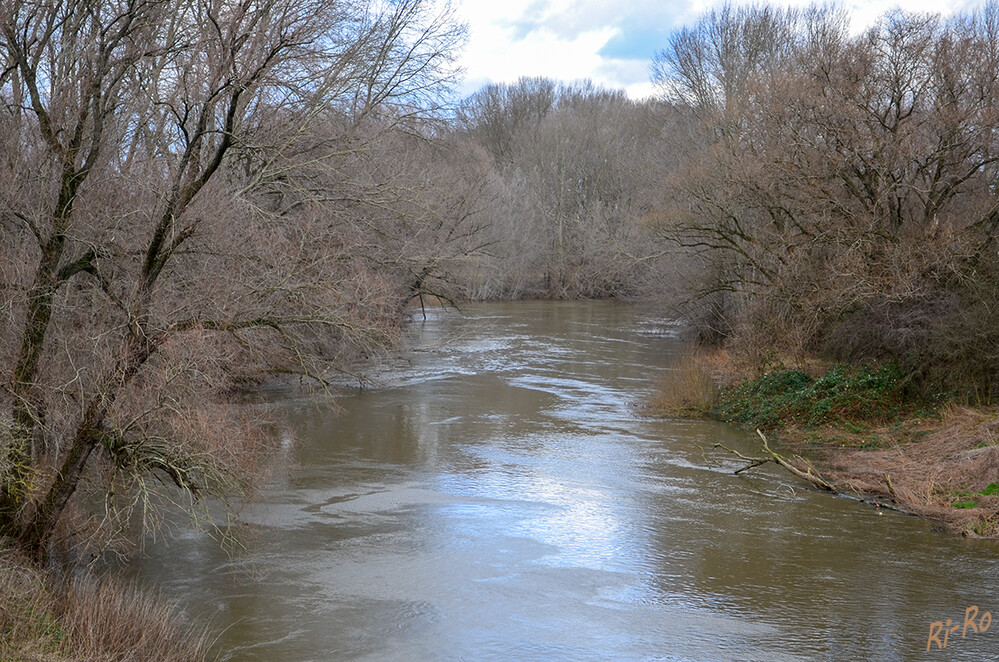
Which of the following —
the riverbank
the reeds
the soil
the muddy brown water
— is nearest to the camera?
the muddy brown water

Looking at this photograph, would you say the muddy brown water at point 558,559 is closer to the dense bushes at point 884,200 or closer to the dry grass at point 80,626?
the dry grass at point 80,626

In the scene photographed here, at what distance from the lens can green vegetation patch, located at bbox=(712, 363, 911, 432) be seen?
64.4 feet

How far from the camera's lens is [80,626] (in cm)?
802

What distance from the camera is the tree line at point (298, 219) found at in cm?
1071

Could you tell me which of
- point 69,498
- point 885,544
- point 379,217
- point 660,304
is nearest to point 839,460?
point 885,544

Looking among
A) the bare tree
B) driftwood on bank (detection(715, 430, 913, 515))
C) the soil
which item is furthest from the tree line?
driftwood on bank (detection(715, 430, 913, 515))

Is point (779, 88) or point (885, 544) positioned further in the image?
point (779, 88)

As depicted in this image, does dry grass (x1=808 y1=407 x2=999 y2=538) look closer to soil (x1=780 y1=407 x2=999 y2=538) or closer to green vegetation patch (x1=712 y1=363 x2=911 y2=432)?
soil (x1=780 y1=407 x2=999 y2=538)

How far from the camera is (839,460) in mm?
17266

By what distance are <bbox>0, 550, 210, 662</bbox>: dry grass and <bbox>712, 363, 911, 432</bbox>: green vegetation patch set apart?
14.7 metres

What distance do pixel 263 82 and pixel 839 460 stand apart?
12.6 meters

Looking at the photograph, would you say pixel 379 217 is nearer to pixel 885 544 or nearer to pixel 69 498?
pixel 69 498

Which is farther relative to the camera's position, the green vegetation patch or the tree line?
the green vegetation patch

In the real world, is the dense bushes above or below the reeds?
above
